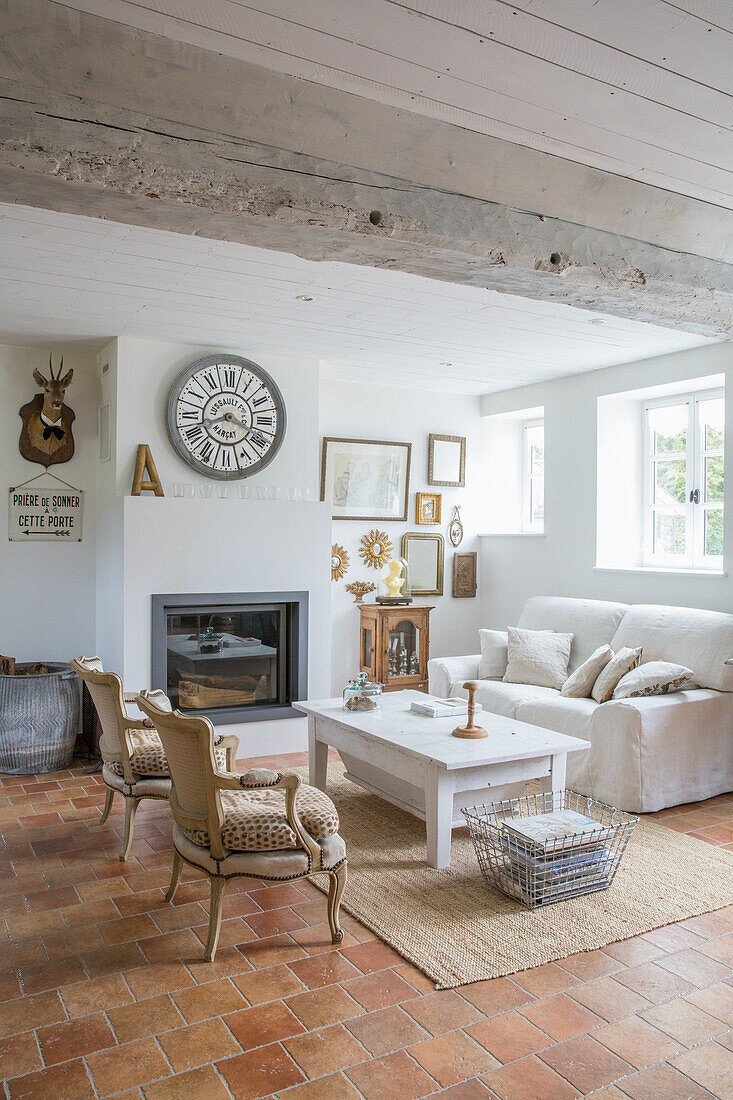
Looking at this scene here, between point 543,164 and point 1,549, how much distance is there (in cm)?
405

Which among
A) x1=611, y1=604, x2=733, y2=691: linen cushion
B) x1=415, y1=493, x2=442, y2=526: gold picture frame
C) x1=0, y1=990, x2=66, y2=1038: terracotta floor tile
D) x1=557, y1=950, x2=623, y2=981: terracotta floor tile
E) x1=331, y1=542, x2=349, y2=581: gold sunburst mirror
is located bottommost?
x1=557, y1=950, x2=623, y2=981: terracotta floor tile

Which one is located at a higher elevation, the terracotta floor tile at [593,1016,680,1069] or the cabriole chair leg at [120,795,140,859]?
Answer: the cabriole chair leg at [120,795,140,859]

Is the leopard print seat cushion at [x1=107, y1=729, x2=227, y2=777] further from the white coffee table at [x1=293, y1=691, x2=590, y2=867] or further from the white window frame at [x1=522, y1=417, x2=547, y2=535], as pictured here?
the white window frame at [x1=522, y1=417, x2=547, y2=535]

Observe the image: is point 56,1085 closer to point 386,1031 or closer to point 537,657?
point 386,1031

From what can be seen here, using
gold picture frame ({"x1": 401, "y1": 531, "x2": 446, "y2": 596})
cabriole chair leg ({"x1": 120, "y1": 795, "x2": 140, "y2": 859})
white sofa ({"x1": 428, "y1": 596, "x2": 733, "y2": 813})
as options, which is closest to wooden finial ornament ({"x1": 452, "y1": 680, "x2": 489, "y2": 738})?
white sofa ({"x1": 428, "y1": 596, "x2": 733, "y2": 813})

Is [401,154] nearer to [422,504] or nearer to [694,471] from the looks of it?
[694,471]

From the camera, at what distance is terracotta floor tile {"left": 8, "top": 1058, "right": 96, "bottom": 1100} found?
204 centimetres

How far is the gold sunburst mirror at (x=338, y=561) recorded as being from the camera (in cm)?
623

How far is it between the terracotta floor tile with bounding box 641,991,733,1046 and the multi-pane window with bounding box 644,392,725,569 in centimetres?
331

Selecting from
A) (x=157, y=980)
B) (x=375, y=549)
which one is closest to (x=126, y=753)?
(x=157, y=980)

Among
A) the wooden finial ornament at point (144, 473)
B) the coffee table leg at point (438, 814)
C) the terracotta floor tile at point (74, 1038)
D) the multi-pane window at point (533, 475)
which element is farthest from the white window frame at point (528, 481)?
the terracotta floor tile at point (74, 1038)

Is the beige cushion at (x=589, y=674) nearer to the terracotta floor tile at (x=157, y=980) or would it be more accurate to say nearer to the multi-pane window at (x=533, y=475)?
the multi-pane window at (x=533, y=475)

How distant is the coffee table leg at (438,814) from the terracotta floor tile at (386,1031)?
103cm

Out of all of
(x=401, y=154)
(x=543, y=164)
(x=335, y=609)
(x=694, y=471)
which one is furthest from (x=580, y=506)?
(x=401, y=154)
